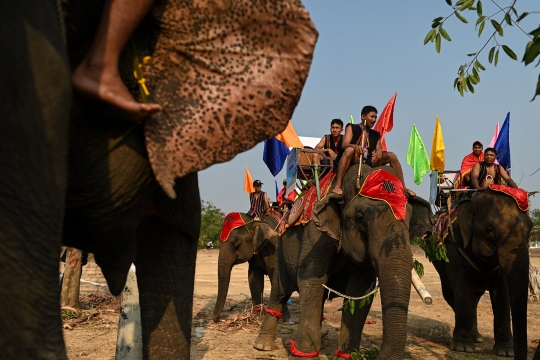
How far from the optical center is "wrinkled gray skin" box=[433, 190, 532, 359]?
680 centimetres

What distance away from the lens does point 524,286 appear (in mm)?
6379

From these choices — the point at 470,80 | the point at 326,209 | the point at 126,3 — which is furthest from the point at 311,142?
the point at 126,3

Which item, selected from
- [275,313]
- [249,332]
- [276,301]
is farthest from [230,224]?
[275,313]

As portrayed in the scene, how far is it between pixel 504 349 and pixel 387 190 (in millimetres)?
2738

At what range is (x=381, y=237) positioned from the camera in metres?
A: 6.02

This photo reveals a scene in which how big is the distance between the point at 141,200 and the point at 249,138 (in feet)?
1.33

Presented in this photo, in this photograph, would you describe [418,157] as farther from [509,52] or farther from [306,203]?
[509,52]

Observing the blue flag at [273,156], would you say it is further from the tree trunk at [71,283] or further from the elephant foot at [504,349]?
the elephant foot at [504,349]

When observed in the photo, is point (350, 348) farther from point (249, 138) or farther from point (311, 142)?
point (311, 142)

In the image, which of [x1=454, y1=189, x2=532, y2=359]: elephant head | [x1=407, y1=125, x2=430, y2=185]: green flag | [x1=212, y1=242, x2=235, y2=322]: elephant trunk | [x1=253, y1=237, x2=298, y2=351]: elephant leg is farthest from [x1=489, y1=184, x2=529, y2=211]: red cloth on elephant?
[x1=407, y1=125, x2=430, y2=185]: green flag

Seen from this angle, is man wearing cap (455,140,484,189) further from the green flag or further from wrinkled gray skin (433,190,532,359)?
the green flag

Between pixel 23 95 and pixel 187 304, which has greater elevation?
pixel 23 95

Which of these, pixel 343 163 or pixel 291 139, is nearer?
pixel 343 163

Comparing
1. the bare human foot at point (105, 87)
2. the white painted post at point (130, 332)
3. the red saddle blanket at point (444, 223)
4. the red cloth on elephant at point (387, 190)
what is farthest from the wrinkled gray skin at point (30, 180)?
the red saddle blanket at point (444, 223)
